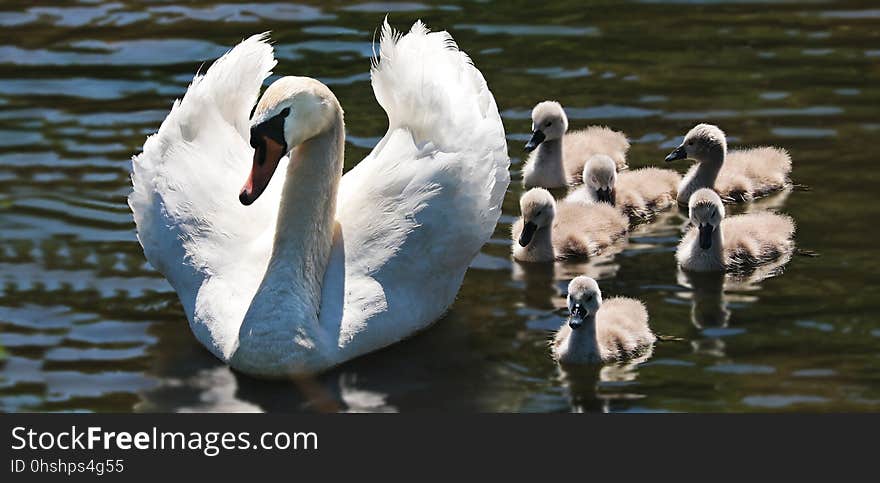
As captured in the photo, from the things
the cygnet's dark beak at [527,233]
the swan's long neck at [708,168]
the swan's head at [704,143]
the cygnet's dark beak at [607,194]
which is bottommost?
the cygnet's dark beak at [527,233]

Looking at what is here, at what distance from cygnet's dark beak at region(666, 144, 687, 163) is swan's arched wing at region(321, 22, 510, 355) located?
1815mm

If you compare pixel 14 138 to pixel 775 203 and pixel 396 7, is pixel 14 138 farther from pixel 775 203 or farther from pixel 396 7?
pixel 775 203

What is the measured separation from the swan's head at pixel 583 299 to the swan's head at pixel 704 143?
2602 mm

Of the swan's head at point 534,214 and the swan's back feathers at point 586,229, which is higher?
the swan's head at point 534,214

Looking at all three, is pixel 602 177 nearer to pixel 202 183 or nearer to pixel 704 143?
pixel 704 143

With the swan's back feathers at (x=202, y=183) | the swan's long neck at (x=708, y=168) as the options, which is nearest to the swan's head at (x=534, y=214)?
the swan's long neck at (x=708, y=168)

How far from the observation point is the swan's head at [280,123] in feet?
28.3

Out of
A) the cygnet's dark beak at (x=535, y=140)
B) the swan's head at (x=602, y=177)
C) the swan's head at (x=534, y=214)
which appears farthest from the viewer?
the cygnet's dark beak at (x=535, y=140)

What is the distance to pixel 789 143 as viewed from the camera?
12.1 meters

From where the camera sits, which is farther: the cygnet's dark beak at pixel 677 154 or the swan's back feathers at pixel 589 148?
the swan's back feathers at pixel 589 148

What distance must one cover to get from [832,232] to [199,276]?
3971 millimetres

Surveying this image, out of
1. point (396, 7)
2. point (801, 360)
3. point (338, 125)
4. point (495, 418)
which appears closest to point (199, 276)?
point (338, 125)

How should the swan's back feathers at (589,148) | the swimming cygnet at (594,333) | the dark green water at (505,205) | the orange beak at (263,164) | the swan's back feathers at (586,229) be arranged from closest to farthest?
1. the orange beak at (263,164)
2. the dark green water at (505,205)
3. the swimming cygnet at (594,333)
4. the swan's back feathers at (586,229)
5. the swan's back feathers at (589,148)

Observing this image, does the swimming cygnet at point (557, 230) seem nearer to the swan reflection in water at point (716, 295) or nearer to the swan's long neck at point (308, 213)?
the swan reflection in water at point (716, 295)
